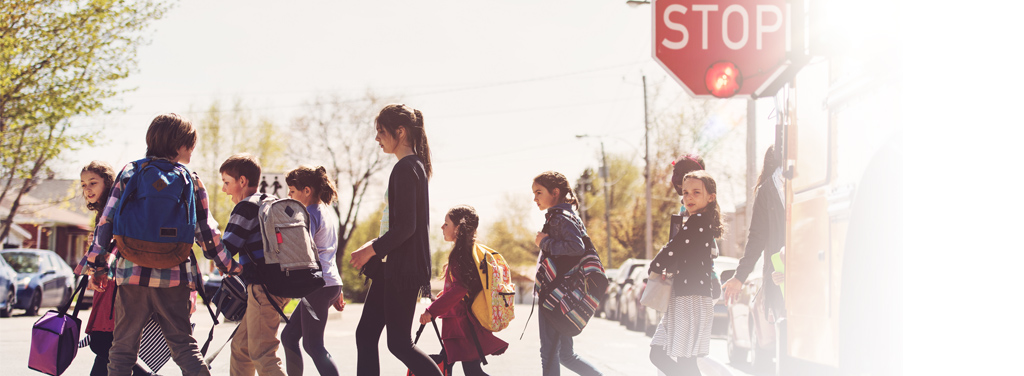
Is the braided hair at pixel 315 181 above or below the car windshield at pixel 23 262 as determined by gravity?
above

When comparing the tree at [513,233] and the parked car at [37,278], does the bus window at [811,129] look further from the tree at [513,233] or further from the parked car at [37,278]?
the tree at [513,233]

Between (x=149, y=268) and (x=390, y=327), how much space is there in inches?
48.3

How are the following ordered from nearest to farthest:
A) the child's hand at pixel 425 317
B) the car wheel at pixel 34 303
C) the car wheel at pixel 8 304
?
the child's hand at pixel 425 317
the car wheel at pixel 8 304
the car wheel at pixel 34 303

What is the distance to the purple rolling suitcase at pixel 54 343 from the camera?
17.0ft

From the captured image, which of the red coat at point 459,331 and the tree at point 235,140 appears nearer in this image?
the red coat at point 459,331

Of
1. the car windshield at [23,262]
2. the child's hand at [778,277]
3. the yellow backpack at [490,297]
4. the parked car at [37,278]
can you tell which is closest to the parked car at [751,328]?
the child's hand at [778,277]

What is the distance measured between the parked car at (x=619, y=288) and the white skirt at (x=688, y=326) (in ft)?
48.2

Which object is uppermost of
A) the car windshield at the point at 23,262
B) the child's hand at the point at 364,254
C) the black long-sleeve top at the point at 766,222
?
the black long-sleeve top at the point at 766,222

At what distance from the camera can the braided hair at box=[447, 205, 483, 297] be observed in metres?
5.46

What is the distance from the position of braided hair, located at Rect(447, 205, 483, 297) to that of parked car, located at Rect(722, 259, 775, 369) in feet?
9.84

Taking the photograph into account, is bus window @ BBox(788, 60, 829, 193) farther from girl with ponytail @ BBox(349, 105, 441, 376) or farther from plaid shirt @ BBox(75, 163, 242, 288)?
plaid shirt @ BBox(75, 163, 242, 288)

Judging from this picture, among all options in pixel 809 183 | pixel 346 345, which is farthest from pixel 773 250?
pixel 346 345

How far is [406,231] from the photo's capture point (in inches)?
176

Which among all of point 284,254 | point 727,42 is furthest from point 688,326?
point 284,254
